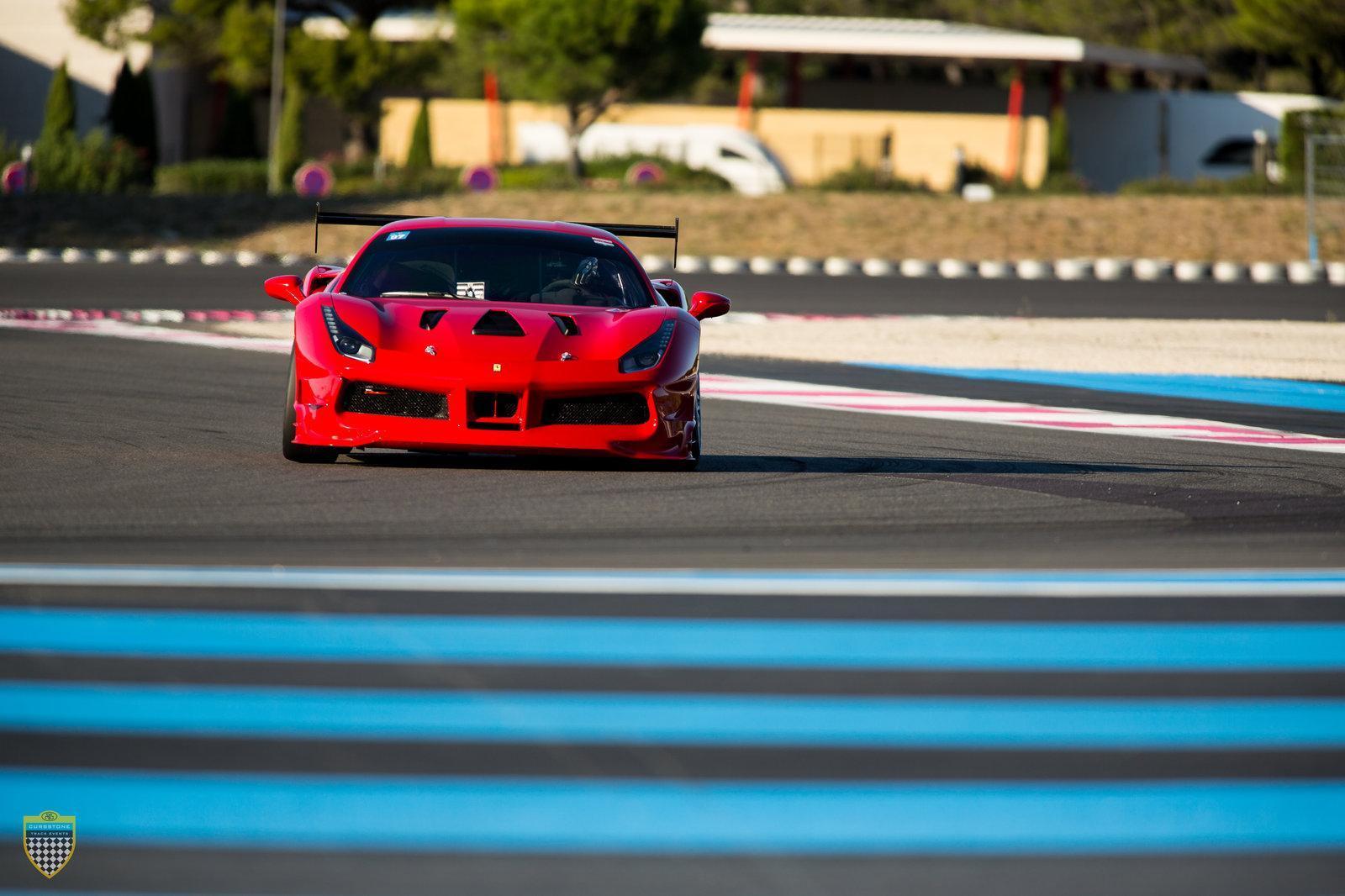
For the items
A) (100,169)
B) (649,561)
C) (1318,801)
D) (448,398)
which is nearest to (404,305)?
(448,398)

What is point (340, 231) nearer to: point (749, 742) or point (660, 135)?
point (660, 135)

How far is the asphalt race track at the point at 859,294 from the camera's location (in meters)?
23.1

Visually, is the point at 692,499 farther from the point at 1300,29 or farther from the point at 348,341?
the point at 1300,29

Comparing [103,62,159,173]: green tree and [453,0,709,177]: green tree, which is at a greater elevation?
[453,0,709,177]: green tree

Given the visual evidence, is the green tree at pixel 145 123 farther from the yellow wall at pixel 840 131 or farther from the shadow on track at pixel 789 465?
the shadow on track at pixel 789 465

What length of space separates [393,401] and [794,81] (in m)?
50.2

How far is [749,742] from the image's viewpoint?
15.5 ft

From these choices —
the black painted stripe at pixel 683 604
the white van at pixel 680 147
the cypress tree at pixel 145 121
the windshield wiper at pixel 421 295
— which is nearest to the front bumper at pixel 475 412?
the windshield wiper at pixel 421 295

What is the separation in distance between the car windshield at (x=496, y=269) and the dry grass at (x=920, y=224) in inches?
889

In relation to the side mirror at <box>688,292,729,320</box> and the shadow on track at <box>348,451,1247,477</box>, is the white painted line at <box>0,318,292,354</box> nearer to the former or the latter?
the shadow on track at <box>348,451,1247,477</box>

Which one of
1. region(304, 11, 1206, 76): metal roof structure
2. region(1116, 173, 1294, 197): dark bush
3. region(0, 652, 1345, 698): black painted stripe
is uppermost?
region(304, 11, 1206, 76): metal roof structure

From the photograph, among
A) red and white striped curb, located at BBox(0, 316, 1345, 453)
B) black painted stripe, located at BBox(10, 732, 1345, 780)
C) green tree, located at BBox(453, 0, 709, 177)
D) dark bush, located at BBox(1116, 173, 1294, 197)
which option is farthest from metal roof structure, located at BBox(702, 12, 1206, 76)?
black painted stripe, located at BBox(10, 732, 1345, 780)

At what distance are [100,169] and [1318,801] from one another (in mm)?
39371

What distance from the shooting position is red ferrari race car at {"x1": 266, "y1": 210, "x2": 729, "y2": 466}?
896 cm
